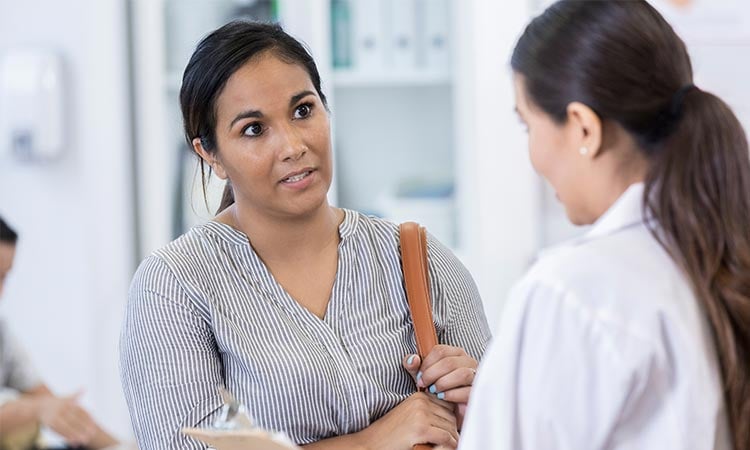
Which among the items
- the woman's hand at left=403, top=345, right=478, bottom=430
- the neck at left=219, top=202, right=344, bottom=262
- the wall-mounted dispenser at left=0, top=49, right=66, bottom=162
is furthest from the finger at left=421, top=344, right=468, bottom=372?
the wall-mounted dispenser at left=0, top=49, right=66, bottom=162

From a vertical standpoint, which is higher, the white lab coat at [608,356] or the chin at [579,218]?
the chin at [579,218]

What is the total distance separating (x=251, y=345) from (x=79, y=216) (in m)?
2.14

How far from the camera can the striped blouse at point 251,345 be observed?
1.51 m

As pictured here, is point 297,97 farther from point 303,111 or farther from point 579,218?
point 579,218

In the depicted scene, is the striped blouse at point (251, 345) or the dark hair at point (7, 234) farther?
the dark hair at point (7, 234)

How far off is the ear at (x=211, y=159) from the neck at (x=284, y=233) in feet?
0.21

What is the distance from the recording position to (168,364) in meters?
1.51

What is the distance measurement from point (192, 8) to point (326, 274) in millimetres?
2177

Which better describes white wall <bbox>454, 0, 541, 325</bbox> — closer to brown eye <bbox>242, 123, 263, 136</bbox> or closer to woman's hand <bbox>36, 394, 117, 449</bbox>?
woman's hand <bbox>36, 394, 117, 449</bbox>

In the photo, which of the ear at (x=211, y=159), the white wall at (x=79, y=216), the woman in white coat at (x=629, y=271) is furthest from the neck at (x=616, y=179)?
the white wall at (x=79, y=216)

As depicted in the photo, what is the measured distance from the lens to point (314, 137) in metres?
1.64

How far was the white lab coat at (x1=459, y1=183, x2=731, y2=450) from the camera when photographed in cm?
103

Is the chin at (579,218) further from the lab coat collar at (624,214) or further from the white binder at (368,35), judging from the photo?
the white binder at (368,35)

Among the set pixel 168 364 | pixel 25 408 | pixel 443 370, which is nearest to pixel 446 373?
pixel 443 370
